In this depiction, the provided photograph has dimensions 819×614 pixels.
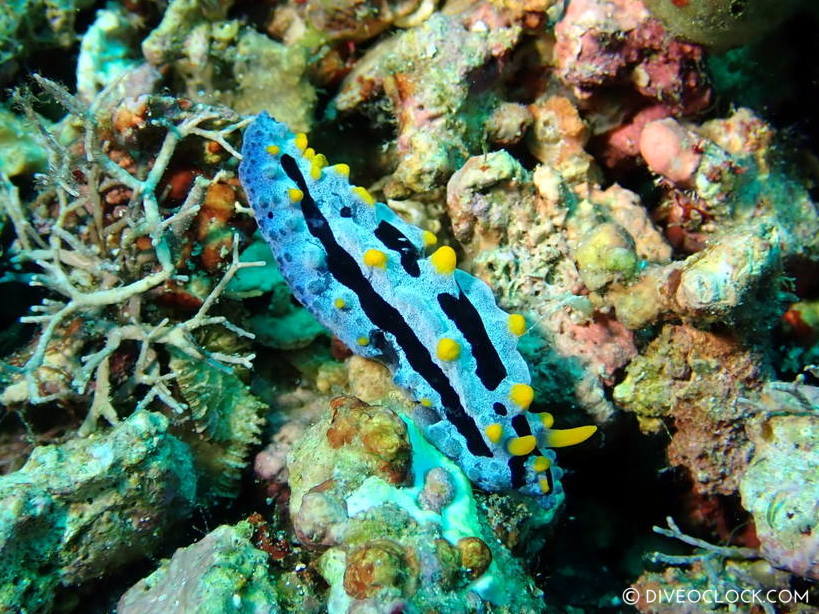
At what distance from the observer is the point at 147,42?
430 cm

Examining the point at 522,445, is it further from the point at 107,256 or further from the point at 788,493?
the point at 107,256

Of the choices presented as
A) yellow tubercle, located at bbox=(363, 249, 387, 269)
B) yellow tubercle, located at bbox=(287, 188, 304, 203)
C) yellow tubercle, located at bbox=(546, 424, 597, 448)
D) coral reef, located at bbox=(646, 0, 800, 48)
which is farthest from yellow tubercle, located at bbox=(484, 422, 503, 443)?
coral reef, located at bbox=(646, 0, 800, 48)

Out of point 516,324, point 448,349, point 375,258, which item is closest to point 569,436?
point 516,324

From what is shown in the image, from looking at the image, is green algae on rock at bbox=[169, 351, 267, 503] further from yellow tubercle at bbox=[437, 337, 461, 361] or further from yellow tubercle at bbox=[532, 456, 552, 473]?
yellow tubercle at bbox=[532, 456, 552, 473]

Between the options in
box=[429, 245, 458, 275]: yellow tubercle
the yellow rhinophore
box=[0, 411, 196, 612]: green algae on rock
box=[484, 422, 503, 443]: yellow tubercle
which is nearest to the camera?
box=[0, 411, 196, 612]: green algae on rock

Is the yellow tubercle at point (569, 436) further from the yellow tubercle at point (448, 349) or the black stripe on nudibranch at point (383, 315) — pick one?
the yellow tubercle at point (448, 349)

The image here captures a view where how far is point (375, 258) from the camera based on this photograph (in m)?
3.13

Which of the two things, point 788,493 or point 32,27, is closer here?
point 788,493

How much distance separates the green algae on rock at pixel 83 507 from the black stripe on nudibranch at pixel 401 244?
1699 mm

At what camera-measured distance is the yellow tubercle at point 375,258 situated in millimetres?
3127

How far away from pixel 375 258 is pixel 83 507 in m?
2.11

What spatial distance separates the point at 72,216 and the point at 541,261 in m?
3.25

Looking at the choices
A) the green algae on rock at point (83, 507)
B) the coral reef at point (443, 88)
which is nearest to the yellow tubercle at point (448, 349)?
the coral reef at point (443, 88)

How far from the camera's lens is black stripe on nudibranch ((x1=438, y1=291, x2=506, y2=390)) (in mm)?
3068
